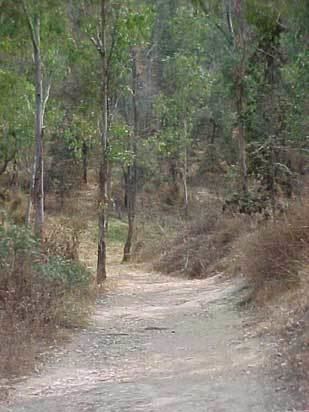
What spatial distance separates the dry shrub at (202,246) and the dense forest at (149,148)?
0.22ft

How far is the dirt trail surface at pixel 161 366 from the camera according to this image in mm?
8188

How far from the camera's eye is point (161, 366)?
10281 millimetres

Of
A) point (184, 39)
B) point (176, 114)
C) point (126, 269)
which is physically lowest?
point (126, 269)

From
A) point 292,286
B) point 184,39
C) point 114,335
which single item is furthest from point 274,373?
point 184,39

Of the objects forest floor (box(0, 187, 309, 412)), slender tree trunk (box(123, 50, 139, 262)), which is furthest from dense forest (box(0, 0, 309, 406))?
forest floor (box(0, 187, 309, 412))

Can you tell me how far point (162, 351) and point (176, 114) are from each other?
27.6m

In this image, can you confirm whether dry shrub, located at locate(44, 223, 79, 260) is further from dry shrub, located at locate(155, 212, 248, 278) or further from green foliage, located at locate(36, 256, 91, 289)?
dry shrub, located at locate(155, 212, 248, 278)

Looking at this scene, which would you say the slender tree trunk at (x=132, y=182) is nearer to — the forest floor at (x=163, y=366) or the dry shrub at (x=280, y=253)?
the forest floor at (x=163, y=366)

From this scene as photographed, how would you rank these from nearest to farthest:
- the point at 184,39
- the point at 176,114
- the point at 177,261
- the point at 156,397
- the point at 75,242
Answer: the point at 156,397, the point at 75,242, the point at 177,261, the point at 176,114, the point at 184,39

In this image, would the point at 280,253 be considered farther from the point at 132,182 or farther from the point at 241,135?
the point at 132,182

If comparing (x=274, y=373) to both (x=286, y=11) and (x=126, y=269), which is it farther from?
(x=126, y=269)

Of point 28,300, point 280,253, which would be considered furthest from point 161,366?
point 280,253

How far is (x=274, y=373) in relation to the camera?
28.8 ft

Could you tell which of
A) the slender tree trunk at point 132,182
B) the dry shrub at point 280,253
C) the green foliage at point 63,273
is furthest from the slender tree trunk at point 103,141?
the slender tree trunk at point 132,182
